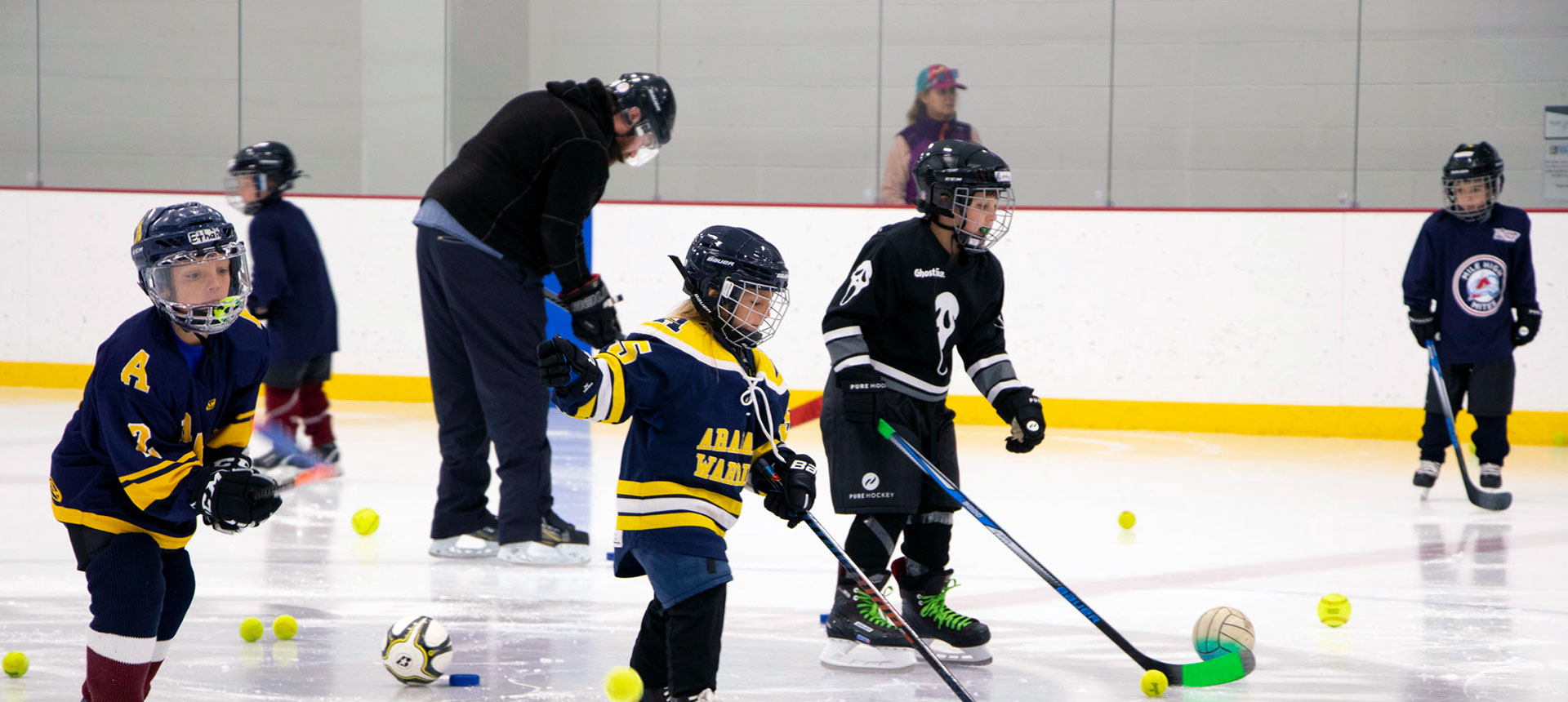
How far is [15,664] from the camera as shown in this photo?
299 cm

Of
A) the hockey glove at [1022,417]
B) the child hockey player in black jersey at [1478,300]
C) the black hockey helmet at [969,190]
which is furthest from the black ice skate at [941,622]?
the child hockey player in black jersey at [1478,300]

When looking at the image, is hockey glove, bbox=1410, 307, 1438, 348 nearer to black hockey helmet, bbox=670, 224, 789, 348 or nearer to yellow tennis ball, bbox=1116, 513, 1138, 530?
yellow tennis ball, bbox=1116, 513, 1138, 530

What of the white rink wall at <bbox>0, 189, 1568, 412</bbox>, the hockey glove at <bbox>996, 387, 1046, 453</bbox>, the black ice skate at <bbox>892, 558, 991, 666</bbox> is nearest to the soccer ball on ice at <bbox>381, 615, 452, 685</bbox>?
the black ice skate at <bbox>892, 558, 991, 666</bbox>

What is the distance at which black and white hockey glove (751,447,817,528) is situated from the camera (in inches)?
103

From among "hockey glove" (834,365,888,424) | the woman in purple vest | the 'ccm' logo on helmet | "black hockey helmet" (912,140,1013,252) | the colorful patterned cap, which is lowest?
"hockey glove" (834,365,888,424)

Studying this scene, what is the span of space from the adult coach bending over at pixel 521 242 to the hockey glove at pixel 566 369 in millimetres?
1575

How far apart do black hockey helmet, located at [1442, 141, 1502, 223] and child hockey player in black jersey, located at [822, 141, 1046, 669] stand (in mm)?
2946

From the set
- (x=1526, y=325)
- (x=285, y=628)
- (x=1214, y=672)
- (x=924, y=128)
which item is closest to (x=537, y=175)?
(x=285, y=628)

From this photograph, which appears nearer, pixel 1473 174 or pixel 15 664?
pixel 15 664

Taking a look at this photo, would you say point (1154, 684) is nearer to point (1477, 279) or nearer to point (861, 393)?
point (861, 393)

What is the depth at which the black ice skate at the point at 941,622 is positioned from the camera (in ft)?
10.8

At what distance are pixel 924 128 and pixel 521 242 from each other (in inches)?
164

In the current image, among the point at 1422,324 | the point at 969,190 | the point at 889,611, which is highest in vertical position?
the point at 969,190

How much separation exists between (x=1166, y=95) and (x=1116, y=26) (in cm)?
44
